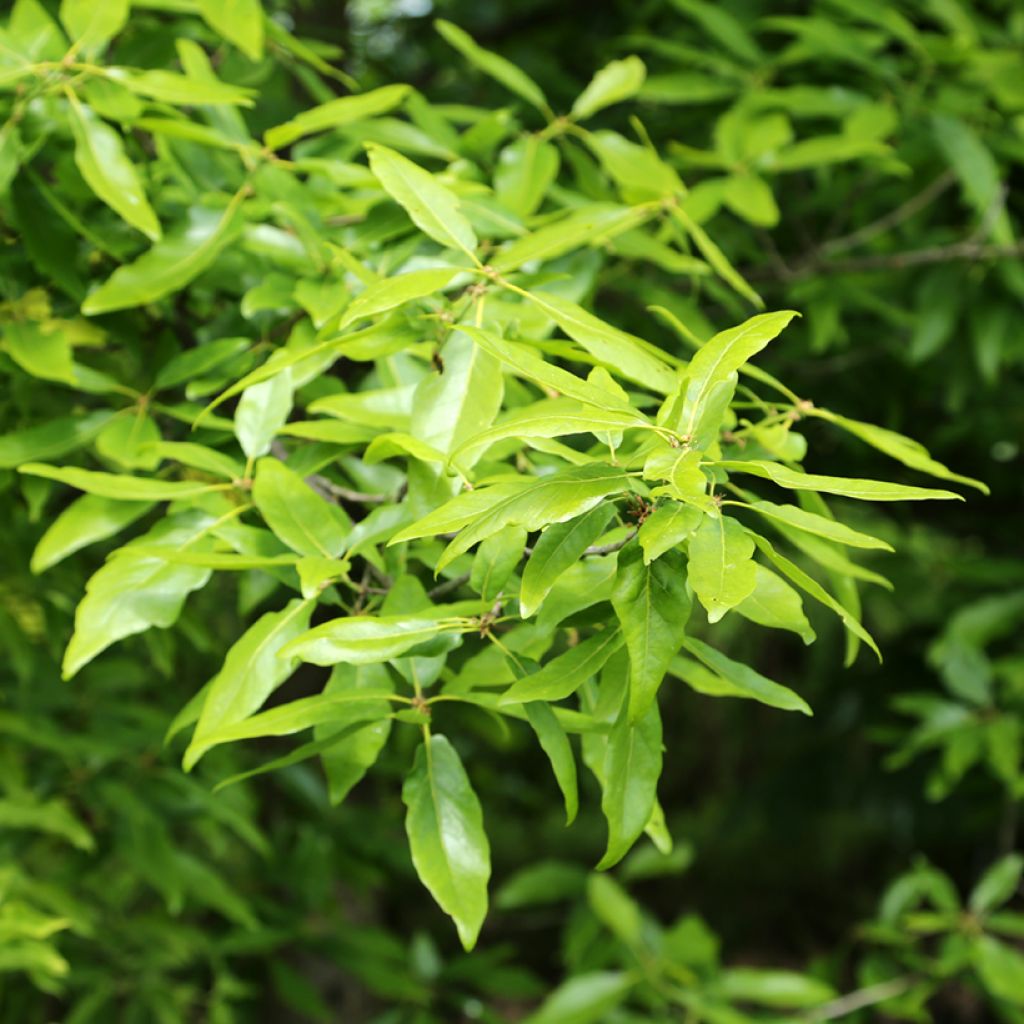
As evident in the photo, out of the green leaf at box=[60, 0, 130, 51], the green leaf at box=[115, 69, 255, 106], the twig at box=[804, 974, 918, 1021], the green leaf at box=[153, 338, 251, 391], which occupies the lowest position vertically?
the twig at box=[804, 974, 918, 1021]

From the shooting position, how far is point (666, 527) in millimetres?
629

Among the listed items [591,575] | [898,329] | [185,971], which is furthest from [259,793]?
[591,575]

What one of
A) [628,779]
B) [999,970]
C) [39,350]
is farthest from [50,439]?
[999,970]

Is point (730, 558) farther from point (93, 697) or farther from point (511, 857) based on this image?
point (511, 857)

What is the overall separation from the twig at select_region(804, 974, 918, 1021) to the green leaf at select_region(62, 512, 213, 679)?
1774 mm

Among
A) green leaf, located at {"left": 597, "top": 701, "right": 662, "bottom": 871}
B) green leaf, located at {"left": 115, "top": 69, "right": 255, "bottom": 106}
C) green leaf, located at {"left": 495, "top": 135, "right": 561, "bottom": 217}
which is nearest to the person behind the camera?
green leaf, located at {"left": 597, "top": 701, "right": 662, "bottom": 871}

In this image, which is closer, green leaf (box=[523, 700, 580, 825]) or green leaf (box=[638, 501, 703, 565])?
green leaf (box=[638, 501, 703, 565])

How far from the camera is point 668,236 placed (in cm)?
136

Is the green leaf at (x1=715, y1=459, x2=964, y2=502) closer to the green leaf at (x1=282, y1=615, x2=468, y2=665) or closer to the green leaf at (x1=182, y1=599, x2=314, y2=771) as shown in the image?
the green leaf at (x1=282, y1=615, x2=468, y2=665)

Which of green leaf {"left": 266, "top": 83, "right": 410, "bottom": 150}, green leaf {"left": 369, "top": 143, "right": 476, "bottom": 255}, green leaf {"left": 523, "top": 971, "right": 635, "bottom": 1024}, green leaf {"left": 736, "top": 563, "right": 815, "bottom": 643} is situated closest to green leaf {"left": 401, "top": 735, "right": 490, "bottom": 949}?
green leaf {"left": 736, "top": 563, "right": 815, "bottom": 643}

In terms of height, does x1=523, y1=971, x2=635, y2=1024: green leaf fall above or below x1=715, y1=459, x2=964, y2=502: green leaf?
below

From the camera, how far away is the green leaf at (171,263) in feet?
3.42

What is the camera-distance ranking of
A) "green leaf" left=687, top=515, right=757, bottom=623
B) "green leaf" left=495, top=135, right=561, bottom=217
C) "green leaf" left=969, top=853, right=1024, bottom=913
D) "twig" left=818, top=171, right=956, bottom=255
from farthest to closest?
1. "green leaf" left=969, top=853, right=1024, bottom=913
2. "twig" left=818, top=171, right=956, bottom=255
3. "green leaf" left=495, top=135, right=561, bottom=217
4. "green leaf" left=687, top=515, right=757, bottom=623

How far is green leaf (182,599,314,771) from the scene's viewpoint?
2.63 feet
